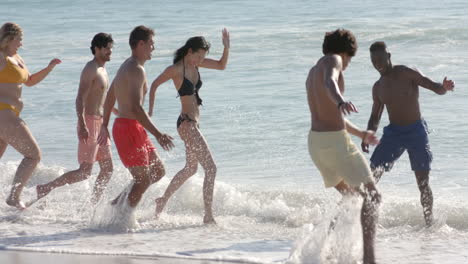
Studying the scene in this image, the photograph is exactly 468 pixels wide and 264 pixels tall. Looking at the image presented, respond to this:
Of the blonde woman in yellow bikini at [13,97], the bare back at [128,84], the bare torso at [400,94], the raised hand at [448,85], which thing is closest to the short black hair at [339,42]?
the raised hand at [448,85]

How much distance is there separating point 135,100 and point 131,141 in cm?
34

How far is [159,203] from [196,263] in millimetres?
1682

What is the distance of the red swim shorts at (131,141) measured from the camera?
724 centimetres

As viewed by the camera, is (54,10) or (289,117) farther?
(54,10)

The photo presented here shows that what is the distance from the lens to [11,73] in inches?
308

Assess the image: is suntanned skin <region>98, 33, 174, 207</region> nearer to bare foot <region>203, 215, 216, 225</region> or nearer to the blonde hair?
bare foot <region>203, 215, 216, 225</region>

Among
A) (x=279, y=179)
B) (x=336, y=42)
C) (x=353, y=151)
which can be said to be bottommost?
(x=279, y=179)

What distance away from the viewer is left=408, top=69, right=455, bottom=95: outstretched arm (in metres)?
6.97

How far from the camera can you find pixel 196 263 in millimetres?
6438

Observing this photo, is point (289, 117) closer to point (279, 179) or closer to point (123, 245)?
point (279, 179)

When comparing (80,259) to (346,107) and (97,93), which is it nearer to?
(97,93)

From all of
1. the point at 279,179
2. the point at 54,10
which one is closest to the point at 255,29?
the point at 54,10

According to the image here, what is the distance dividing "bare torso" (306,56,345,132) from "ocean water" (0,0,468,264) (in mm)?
605

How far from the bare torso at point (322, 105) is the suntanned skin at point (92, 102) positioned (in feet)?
7.70
